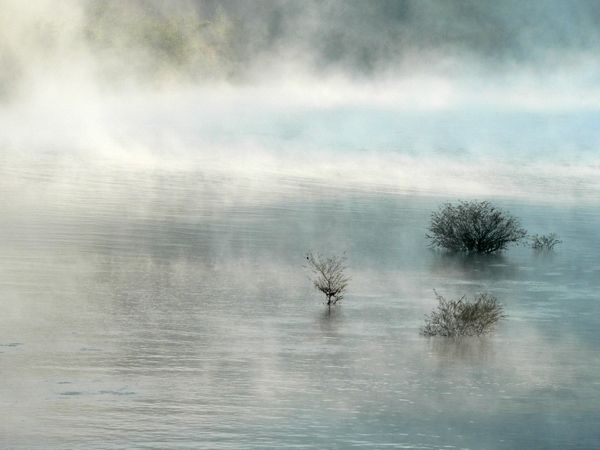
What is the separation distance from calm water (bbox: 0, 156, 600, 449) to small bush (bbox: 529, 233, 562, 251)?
0.19m

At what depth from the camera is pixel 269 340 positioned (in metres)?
18.8

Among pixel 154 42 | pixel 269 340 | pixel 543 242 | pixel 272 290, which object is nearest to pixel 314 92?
pixel 154 42

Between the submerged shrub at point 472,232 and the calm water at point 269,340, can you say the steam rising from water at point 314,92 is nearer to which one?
the submerged shrub at point 472,232

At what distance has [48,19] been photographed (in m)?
105

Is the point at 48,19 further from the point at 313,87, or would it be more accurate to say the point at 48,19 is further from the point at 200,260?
the point at 200,260

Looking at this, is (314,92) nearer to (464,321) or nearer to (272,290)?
(272,290)

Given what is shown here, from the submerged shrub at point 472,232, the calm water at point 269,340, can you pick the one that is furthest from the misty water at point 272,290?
the submerged shrub at point 472,232

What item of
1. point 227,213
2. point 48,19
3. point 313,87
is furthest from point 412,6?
point 227,213

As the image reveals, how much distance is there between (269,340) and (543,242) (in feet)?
40.4

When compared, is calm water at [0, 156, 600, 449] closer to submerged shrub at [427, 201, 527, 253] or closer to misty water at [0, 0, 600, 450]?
misty water at [0, 0, 600, 450]

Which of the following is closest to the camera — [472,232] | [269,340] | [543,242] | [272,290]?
[269,340]

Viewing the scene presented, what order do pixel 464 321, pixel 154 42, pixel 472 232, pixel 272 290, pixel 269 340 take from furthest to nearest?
pixel 154 42 → pixel 472 232 → pixel 272 290 → pixel 464 321 → pixel 269 340

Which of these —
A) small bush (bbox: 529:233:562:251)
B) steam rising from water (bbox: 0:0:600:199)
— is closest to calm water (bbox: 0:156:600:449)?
small bush (bbox: 529:233:562:251)

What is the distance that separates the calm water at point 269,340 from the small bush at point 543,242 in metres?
0.19
